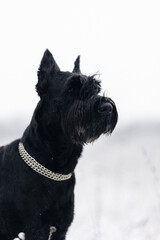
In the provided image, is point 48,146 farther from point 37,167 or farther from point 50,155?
point 37,167

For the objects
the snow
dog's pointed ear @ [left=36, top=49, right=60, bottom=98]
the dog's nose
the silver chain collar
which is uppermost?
dog's pointed ear @ [left=36, top=49, right=60, bottom=98]

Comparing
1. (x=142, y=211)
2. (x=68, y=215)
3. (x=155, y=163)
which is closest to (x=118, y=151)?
(x=155, y=163)

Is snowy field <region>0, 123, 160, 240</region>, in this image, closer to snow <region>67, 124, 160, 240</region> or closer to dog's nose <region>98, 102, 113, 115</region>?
snow <region>67, 124, 160, 240</region>

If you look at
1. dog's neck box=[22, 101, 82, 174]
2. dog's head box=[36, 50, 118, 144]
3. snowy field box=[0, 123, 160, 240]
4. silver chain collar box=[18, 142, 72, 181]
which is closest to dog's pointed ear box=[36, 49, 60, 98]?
dog's head box=[36, 50, 118, 144]

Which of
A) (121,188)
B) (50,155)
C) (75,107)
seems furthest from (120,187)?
(75,107)

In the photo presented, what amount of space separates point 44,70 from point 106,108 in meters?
0.72

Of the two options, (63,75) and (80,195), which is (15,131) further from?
(63,75)

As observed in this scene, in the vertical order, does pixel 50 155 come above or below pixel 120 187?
above

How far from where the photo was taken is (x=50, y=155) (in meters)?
5.56

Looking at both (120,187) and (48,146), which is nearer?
(48,146)

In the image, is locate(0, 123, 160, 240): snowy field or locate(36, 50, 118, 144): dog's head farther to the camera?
locate(0, 123, 160, 240): snowy field

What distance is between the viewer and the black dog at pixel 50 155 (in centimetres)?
546

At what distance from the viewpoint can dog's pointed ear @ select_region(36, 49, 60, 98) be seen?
5637 mm

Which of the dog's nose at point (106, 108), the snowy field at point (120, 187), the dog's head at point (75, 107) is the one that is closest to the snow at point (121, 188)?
the snowy field at point (120, 187)
